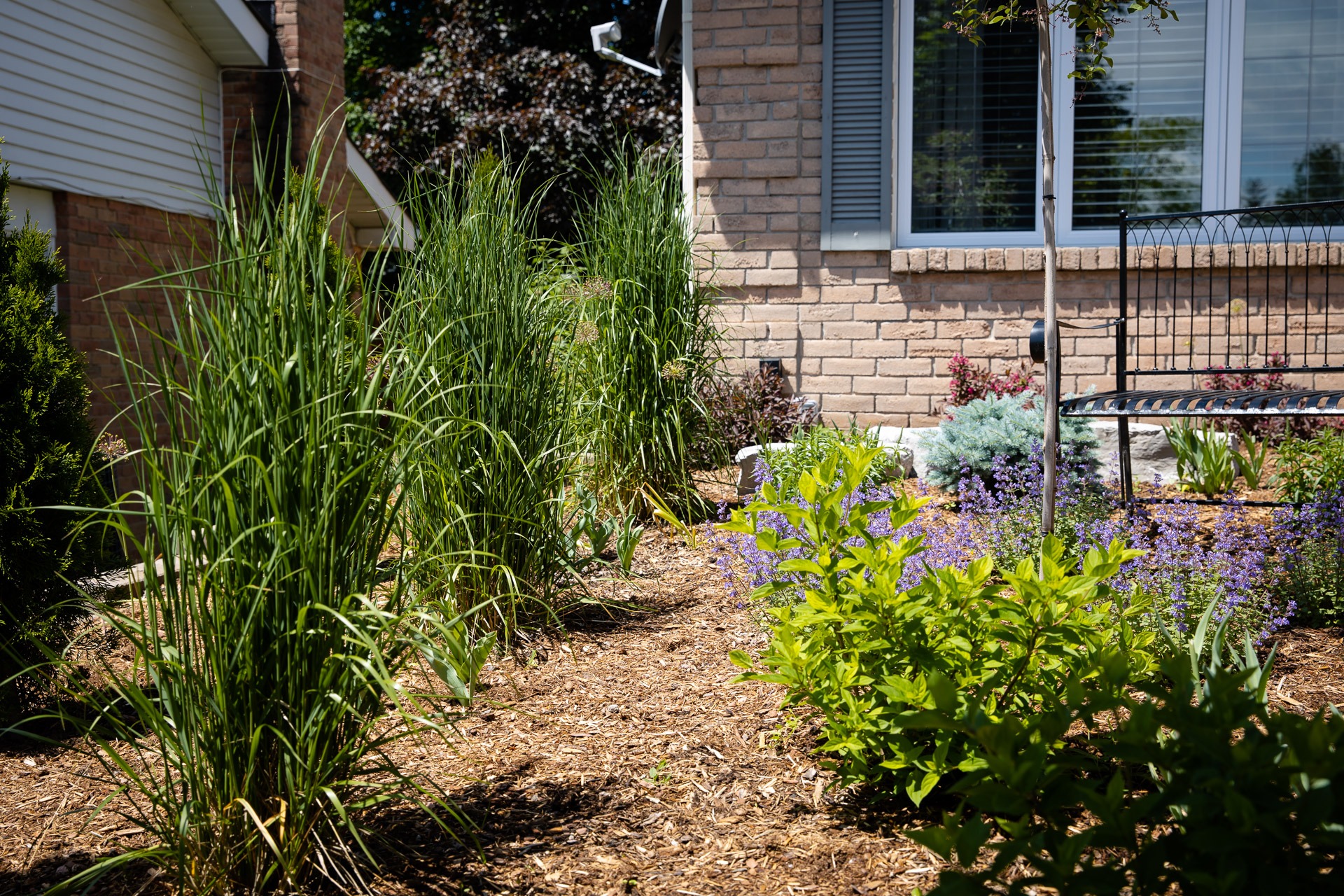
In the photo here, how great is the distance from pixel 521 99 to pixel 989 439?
12.2m

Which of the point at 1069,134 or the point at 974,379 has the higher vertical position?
the point at 1069,134

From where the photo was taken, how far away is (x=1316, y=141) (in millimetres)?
5898

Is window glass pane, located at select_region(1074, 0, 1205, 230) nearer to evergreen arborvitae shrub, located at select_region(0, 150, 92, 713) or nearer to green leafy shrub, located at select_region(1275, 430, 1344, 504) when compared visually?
green leafy shrub, located at select_region(1275, 430, 1344, 504)

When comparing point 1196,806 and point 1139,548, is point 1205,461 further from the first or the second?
point 1196,806

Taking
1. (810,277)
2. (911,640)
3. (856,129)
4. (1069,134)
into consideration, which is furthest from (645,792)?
(1069,134)

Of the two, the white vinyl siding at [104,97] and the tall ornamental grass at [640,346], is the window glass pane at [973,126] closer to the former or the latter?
the tall ornamental grass at [640,346]

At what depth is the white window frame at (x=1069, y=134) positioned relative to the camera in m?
5.82

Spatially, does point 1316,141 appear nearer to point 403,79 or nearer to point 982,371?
point 982,371

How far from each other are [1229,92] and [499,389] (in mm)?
5093

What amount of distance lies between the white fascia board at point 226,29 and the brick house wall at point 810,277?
4.39 meters

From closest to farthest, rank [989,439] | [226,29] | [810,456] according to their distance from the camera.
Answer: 1. [810,456]
2. [989,439]
3. [226,29]

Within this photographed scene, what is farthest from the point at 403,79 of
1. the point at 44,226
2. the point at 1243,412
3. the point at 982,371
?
the point at 1243,412

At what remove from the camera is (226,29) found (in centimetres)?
845

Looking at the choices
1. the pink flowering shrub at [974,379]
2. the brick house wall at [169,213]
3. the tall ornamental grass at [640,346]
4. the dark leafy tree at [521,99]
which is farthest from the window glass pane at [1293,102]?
the dark leafy tree at [521,99]
